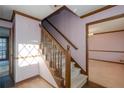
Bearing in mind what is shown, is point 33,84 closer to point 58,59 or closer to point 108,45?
point 58,59

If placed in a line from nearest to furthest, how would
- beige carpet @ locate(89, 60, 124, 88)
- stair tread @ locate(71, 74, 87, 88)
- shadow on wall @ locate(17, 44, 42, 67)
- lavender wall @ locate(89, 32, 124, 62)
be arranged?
1. stair tread @ locate(71, 74, 87, 88)
2. beige carpet @ locate(89, 60, 124, 88)
3. shadow on wall @ locate(17, 44, 42, 67)
4. lavender wall @ locate(89, 32, 124, 62)

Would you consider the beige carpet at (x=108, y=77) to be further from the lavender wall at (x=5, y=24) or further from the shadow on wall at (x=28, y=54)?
the lavender wall at (x=5, y=24)

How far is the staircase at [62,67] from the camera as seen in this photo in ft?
7.34

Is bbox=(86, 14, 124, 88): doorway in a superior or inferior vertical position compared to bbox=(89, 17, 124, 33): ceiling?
inferior

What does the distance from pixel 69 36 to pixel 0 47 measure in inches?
227

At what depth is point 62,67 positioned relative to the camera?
9.48 feet

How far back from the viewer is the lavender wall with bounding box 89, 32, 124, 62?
593cm

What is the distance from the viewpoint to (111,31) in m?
6.31

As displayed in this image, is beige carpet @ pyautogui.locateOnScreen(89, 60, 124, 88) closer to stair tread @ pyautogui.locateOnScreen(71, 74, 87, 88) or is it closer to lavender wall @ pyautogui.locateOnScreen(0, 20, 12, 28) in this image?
stair tread @ pyautogui.locateOnScreen(71, 74, 87, 88)

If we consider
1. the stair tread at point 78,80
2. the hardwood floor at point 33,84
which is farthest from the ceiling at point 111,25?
the hardwood floor at point 33,84

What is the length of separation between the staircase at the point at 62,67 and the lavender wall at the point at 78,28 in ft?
1.33

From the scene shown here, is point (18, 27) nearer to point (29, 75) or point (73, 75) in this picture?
point (29, 75)

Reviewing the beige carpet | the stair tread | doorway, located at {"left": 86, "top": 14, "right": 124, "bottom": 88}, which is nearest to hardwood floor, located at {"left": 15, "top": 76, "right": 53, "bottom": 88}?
the stair tread
